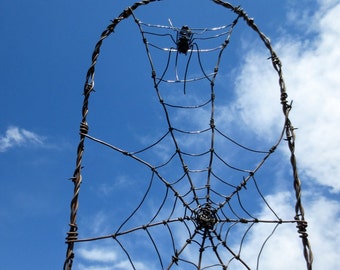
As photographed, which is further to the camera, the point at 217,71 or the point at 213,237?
the point at 217,71

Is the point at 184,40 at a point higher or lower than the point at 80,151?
higher

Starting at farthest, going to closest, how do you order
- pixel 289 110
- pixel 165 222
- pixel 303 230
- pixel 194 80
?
pixel 194 80, pixel 165 222, pixel 289 110, pixel 303 230

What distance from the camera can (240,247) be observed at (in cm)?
327

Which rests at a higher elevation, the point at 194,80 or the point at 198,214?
the point at 194,80

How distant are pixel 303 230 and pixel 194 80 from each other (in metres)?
2.00

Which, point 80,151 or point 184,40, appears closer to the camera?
point 80,151

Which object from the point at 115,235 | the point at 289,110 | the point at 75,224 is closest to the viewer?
the point at 75,224

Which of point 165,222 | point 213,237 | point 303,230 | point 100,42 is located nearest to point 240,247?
point 213,237

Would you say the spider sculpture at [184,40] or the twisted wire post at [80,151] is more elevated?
the spider sculpture at [184,40]

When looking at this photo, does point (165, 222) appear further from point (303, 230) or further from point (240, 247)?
point (303, 230)

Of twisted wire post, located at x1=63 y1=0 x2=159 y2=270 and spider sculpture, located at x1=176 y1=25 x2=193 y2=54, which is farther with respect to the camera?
spider sculpture, located at x1=176 y1=25 x2=193 y2=54

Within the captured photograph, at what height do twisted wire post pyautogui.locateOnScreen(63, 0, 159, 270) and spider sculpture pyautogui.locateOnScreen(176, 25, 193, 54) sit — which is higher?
spider sculpture pyautogui.locateOnScreen(176, 25, 193, 54)

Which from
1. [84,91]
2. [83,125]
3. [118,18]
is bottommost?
[83,125]

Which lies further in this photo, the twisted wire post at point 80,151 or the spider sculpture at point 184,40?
the spider sculpture at point 184,40
